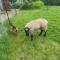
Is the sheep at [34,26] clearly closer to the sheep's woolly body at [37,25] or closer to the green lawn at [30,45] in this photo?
the sheep's woolly body at [37,25]

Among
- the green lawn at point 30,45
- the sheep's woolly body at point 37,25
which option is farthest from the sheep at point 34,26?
the green lawn at point 30,45

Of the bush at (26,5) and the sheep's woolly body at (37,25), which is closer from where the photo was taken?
the sheep's woolly body at (37,25)

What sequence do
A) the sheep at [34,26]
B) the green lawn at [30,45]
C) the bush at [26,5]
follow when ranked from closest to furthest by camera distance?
the green lawn at [30,45], the sheep at [34,26], the bush at [26,5]

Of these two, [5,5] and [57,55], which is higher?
[5,5]

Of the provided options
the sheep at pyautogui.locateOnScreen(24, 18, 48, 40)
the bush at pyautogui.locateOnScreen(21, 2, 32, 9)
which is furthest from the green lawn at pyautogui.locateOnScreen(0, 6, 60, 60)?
the bush at pyautogui.locateOnScreen(21, 2, 32, 9)

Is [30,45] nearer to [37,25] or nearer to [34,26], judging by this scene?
[34,26]

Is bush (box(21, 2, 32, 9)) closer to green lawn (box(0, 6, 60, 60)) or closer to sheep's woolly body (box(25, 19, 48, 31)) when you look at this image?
green lawn (box(0, 6, 60, 60))

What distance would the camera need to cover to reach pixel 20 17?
8.41 m

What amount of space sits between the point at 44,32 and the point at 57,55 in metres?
0.92

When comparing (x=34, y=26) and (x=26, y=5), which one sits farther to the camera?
(x=26, y=5)

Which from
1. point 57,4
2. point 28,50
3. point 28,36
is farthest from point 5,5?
point 57,4

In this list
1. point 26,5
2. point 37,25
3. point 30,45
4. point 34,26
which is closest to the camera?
point 30,45

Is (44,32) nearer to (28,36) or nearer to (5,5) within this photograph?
(28,36)

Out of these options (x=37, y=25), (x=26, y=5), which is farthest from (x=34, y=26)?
(x=26, y=5)
